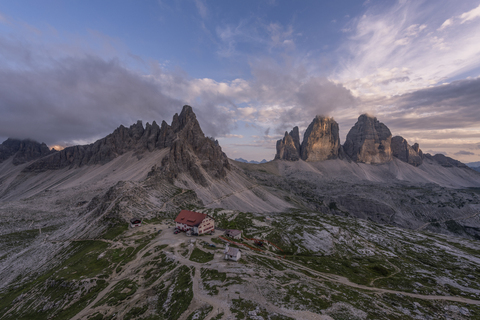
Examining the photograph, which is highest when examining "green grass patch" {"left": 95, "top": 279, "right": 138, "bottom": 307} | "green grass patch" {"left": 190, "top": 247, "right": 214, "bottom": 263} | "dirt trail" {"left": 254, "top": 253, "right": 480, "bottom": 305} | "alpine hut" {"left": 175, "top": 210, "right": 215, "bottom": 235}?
"alpine hut" {"left": 175, "top": 210, "right": 215, "bottom": 235}

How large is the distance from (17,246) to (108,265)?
78772mm

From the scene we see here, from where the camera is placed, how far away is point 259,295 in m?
41.4

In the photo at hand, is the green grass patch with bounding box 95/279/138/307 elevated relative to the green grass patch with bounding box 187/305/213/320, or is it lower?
lower

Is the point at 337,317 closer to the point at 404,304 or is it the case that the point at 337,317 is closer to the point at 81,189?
the point at 404,304

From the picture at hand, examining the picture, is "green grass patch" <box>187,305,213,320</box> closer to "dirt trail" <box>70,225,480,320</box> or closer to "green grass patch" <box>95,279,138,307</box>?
"dirt trail" <box>70,225,480,320</box>

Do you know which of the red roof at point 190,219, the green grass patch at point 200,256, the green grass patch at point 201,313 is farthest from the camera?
the red roof at point 190,219

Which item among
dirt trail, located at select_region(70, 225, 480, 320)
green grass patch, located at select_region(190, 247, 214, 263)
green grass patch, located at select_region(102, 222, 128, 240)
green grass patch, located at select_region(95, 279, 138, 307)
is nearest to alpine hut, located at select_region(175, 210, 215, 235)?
dirt trail, located at select_region(70, 225, 480, 320)

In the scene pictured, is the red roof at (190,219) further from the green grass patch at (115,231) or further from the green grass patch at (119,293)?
the green grass patch at (119,293)

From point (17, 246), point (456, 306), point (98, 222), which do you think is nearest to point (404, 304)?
point (456, 306)

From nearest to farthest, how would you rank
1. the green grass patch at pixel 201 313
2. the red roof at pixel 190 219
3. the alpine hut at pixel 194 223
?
the green grass patch at pixel 201 313 → the alpine hut at pixel 194 223 → the red roof at pixel 190 219

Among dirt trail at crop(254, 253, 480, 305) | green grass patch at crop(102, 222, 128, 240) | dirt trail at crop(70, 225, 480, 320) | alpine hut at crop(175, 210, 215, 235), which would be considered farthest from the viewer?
alpine hut at crop(175, 210, 215, 235)

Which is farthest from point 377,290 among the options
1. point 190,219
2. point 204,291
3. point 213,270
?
point 190,219

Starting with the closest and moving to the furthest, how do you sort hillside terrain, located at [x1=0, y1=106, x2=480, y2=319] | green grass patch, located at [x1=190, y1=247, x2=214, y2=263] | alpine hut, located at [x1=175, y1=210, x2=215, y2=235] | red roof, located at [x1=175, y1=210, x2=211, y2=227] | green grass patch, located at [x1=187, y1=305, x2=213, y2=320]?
1. green grass patch, located at [x1=187, y1=305, x2=213, y2=320]
2. hillside terrain, located at [x1=0, y1=106, x2=480, y2=319]
3. green grass patch, located at [x1=190, y1=247, x2=214, y2=263]
4. alpine hut, located at [x1=175, y1=210, x2=215, y2=235]
5. red roof, located at [x1=175, y1=210, x2=211, y2=227]

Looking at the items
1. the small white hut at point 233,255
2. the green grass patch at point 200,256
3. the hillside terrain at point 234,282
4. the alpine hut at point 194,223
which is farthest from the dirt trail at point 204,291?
the alpine hut at point 194,223
